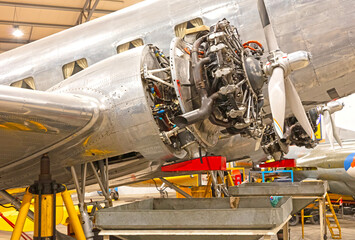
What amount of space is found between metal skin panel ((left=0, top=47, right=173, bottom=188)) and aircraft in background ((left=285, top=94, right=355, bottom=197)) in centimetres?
931

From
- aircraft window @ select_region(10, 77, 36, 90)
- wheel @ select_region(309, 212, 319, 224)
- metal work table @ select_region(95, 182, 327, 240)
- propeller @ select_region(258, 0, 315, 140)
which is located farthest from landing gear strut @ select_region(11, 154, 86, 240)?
wheel @ select_region(309, 212, 319, 224)

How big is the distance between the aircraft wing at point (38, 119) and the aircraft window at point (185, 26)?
6.66ft

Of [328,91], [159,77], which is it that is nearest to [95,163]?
A: [159,77]

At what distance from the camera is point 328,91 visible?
5.43 m

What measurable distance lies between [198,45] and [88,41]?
2584mm

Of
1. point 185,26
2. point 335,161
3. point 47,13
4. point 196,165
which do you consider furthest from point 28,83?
point 47,13

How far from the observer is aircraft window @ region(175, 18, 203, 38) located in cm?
553

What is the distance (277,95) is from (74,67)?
349 centimetres

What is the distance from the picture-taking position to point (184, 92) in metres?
4.04

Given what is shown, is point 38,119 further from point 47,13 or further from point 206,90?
point 47,13

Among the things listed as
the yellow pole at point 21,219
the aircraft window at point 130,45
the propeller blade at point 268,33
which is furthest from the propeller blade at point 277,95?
the yellow pole at point 21,219

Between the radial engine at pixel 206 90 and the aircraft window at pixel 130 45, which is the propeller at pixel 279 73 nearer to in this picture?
the radial engine at pixel 206 90

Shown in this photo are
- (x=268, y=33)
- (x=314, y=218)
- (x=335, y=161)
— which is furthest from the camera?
(x=335, y=161)

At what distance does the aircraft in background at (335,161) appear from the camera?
12945mm
